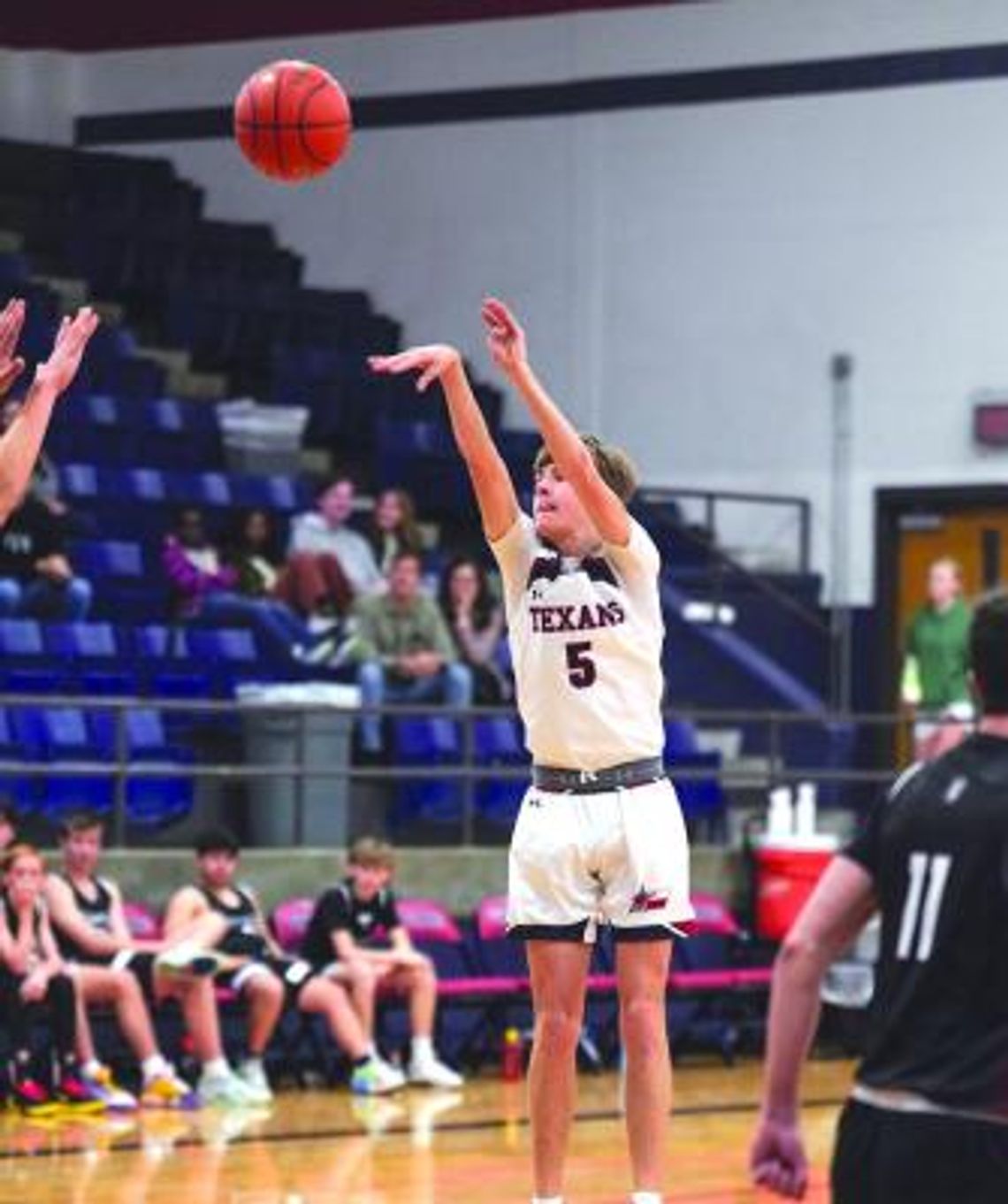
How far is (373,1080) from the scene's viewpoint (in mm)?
15602

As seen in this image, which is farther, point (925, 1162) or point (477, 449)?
point (477, 449)

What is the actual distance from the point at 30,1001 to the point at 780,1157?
9837mm

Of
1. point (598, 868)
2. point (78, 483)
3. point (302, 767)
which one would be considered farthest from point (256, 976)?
point (598, 868)

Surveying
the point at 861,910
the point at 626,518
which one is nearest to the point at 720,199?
the point at 626,518

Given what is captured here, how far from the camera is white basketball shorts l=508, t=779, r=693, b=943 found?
29.6 feet

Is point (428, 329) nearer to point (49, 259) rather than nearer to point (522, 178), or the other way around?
point (522, 178)

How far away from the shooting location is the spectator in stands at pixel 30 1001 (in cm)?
1465

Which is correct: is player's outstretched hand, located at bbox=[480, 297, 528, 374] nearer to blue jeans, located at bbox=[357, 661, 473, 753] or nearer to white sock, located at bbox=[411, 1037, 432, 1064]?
white sock, located at bbox=[411, 1037, 432, 1064]

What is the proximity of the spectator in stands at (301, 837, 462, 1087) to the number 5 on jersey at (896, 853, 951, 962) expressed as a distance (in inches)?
423

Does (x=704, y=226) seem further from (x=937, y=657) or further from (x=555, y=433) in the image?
→ (x=555, y=433)

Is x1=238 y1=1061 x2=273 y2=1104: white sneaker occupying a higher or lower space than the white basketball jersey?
lower

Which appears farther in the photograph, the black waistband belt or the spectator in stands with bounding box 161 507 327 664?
the spectator in stands with bounding box 161 507 327 664

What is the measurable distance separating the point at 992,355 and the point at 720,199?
8.27ft

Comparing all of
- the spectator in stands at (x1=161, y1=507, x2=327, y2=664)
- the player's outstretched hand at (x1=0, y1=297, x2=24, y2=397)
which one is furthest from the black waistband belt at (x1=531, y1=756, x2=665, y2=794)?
the spectator in stands at (x1=161, y1=507, x2=327, y2=664)
